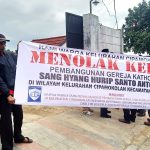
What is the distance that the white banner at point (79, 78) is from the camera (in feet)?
19.5

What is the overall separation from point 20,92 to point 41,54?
0.91 metres

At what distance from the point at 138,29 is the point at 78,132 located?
24912mm

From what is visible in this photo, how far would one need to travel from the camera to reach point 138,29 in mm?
30719

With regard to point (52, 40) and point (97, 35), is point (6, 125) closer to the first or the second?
point (97, 35)

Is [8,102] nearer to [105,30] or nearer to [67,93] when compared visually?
[67,93]

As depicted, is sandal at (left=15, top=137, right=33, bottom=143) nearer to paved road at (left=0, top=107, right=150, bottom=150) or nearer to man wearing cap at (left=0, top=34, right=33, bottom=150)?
paved road at (left=0, top=107, right=150, bottom=150)

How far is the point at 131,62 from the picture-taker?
295 inches

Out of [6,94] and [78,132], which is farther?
[78,132]

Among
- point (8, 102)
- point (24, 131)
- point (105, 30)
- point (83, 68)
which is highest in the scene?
point (105, 30)

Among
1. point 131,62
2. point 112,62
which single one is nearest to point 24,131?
point 112,62

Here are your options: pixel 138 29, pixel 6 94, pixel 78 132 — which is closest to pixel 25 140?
pixel 6 94

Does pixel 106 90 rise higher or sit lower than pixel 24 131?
higher

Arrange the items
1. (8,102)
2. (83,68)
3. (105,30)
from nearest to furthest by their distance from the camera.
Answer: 1. (8,102)
2. (83,68)
3. (105,30)

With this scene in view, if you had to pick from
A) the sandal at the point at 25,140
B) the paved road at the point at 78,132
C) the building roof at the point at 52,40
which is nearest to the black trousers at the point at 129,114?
the paved road at the point at 78,132
